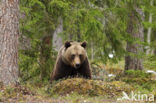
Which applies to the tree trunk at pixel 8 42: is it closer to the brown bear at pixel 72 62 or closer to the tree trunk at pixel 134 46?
the brown bear at pixel 72 62

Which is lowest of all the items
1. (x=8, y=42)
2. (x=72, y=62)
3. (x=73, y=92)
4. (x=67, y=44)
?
(x=73, y=92)

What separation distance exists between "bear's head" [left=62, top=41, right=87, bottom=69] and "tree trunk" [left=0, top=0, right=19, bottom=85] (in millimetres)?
2331

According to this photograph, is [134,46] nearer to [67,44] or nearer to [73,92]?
[67,44]

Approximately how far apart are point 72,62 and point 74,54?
0.28 m

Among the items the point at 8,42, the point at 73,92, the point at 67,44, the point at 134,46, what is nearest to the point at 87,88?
the point at 73,92

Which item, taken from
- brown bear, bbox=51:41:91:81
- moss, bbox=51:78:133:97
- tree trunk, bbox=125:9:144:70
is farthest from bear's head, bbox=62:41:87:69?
tree trunk, bbox=125:9:144:70

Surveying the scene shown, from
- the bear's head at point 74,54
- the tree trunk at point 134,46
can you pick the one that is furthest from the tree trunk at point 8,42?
the tree trunk at point 134,46

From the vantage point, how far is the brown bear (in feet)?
28.7

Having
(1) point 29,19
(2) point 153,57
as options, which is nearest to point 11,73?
(1) point 29,19

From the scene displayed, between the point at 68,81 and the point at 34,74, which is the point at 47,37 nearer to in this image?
the point at 34,74

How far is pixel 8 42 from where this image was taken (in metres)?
6.73

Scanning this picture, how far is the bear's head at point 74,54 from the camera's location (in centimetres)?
868

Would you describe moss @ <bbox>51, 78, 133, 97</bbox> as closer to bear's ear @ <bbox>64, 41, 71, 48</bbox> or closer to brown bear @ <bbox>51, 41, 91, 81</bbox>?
brown bear @ <bbox>51, 41, 91, 81</bbox>

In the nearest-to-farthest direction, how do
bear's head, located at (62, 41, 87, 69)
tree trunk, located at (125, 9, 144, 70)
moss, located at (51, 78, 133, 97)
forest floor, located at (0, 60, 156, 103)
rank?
forest floor, located at (0, 60, 156, 103) → moss, located at (51, 78, 133, 97) → bear's head, located at (62, 41, 87, 69) → tree trunk, located at (125, 9, 144, 70)
